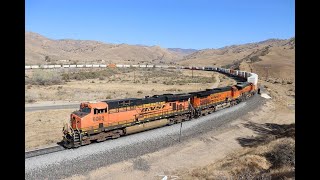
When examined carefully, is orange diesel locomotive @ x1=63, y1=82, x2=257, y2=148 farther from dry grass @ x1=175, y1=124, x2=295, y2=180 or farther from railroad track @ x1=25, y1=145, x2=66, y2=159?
dry grass @ x1=175, y1=124, x2=295, y2=180

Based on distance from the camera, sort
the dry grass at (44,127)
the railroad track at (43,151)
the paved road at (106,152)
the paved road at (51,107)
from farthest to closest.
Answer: the paved road at (51,107), the dry grass at (44,127), the railroad track at (43,151), the paved road at (106,152)

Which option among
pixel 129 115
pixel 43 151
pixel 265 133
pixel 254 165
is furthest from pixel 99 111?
pixel 265 133

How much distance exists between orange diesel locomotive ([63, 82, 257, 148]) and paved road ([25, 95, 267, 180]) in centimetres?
64

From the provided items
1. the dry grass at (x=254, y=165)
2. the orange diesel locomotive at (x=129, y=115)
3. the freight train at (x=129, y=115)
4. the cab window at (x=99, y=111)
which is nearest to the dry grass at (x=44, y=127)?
the freight train at (x=129, y=115)

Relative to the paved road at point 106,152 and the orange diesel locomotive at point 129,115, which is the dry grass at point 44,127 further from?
the paved road at point 106,152

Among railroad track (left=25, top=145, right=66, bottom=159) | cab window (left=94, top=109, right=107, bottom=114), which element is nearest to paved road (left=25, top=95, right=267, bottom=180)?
railroad track (left=25, top=145, right=66, bottom=159)

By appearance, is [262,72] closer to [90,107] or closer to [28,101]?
[28,101]

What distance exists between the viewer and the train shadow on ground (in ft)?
91.7

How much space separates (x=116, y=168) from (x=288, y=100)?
45092 mm

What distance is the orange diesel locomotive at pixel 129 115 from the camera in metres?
22.9

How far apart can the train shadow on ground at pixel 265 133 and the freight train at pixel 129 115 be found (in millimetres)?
6048

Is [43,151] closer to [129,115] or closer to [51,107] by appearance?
[129,115]
